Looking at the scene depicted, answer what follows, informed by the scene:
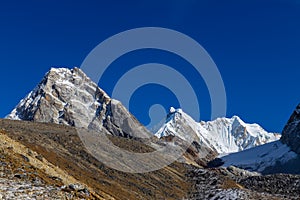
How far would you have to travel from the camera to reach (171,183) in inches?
4759

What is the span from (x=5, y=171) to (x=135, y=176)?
74563mm

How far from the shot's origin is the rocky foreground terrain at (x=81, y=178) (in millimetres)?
32875

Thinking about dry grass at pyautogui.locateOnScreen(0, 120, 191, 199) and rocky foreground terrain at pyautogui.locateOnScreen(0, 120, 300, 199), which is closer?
rocky foreground terrain at pyautogui.locateOnScreen(0, 120, 300, 199)

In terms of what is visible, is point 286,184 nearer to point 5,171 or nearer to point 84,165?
point 84,165

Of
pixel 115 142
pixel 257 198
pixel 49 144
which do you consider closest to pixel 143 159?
pixel 115 142

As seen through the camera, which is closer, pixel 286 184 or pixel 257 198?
pixel 257 198

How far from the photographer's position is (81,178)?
70500mm

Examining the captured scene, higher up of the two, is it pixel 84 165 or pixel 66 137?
pixel 66 137

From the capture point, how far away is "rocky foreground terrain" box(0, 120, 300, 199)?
32.9 m

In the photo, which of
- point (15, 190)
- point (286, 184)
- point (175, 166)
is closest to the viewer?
point (15, 190)

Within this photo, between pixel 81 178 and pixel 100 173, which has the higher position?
pixel 100 173

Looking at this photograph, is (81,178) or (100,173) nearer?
(81,178)

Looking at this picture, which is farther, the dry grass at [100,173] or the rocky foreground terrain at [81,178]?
the dry grass at [100,173]

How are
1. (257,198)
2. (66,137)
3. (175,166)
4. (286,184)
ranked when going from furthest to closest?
1. (175,166)
2. (286,184)
3. (66,137)
4. (257,198)
